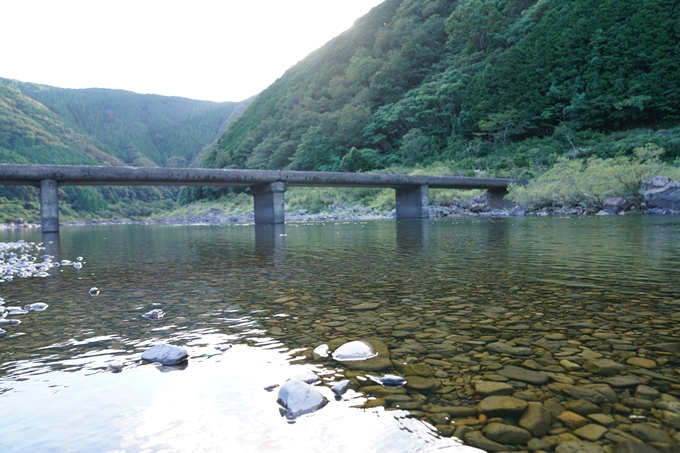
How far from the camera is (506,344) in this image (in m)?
3.51

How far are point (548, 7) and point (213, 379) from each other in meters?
78.7

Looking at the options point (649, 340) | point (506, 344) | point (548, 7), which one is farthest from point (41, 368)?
point (548, 7)

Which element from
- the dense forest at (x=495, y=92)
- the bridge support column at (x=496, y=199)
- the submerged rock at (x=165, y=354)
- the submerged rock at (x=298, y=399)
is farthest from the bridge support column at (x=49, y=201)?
the dense forest at (x=495, y=92)

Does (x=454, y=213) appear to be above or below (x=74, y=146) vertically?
below

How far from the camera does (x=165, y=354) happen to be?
11.3ft

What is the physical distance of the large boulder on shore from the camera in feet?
89.4

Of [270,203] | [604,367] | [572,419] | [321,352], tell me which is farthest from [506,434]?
[270,203]

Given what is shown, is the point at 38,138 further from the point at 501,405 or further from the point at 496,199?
the point at 501,405

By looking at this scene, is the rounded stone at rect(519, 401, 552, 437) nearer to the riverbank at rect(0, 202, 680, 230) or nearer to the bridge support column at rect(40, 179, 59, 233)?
the riverbank at rect(0, 202, 680, 230)

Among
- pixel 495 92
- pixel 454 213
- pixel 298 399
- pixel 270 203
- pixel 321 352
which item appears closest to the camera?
pixel 298 399

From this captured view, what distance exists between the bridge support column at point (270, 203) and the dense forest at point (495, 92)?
90.8ft

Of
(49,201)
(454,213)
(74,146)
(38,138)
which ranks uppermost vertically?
(38,138)

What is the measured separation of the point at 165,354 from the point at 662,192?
3315 centimetres

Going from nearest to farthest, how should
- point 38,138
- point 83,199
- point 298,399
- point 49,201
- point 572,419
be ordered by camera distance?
point 572,419, point 298,399, point 49,201, point 83,199, point 38,138
